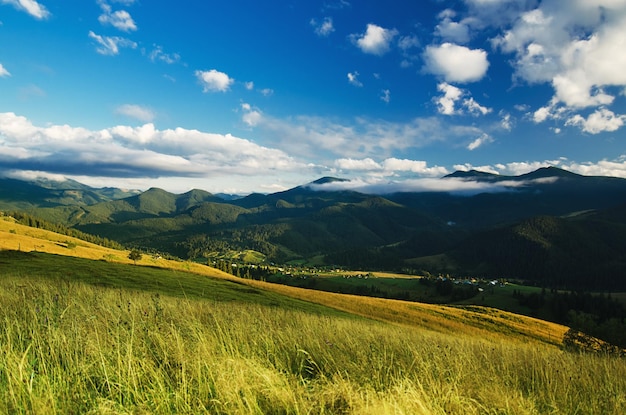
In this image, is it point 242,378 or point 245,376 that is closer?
point 242,378

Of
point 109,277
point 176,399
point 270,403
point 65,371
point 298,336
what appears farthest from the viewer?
point 109,277

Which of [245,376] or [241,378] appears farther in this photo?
[245,376]

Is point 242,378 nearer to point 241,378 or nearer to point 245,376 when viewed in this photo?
point 241,378

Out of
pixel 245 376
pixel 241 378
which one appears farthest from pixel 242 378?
pixel 245 376

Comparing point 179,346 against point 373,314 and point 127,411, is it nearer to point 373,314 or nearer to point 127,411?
point 127,411

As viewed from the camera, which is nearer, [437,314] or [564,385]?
[564,385]

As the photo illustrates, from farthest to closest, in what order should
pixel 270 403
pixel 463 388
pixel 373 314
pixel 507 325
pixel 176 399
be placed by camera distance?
pixel 507 325, pixel 373 314, pixel 463 388, pixel 270 403, pixel 176 399

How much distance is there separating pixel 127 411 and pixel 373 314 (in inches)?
1664

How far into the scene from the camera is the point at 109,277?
32.5m

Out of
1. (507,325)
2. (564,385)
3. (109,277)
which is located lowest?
(507,325)

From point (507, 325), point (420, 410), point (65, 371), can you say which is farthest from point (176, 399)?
point (507, 325)

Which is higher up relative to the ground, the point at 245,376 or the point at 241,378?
the point at 241,378

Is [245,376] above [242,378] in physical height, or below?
below

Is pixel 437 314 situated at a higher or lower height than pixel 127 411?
lower
